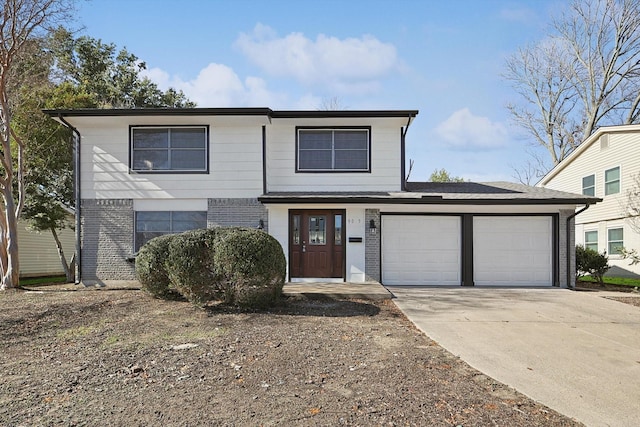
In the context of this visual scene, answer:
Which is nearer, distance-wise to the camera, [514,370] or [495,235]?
[514,370]

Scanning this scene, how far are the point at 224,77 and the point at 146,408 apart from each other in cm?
1568

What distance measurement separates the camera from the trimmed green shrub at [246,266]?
24.3ft

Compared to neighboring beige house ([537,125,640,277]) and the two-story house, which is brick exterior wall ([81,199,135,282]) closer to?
the two-story house

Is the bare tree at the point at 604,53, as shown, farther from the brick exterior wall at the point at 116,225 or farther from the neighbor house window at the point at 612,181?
the brick exterior wall at the point at 116,225

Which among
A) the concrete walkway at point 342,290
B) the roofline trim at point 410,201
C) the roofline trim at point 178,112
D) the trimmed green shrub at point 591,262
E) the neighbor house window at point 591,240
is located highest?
the roofline trim at point 178,112

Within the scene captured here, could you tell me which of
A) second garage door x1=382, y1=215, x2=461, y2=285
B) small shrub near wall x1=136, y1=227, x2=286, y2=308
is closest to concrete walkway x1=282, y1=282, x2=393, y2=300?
second garage door x1=382, y1=215, x2=461, y2=285

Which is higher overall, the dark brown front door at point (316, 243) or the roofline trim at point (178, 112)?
the roofline trim at point (178, 112)

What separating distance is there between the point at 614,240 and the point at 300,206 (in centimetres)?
1373

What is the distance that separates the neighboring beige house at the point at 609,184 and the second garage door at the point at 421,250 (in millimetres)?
7964

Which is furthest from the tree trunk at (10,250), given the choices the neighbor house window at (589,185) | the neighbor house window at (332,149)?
the neighbor house window at (589,185)

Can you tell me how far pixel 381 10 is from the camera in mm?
11539

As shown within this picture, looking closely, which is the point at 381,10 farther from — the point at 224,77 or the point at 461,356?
the point at 461,356

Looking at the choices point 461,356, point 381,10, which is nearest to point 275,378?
point 461,356

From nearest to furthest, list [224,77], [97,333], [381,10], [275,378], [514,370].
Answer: [275,378]
[514,370]
[97,333]
[381,10]
[224,77]
